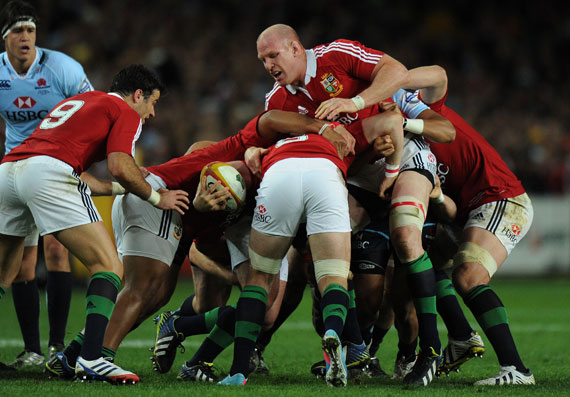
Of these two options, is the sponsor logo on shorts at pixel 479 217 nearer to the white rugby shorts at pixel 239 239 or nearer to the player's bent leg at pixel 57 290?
the white rugby shorts at pixel 239 239

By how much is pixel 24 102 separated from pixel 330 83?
266cm

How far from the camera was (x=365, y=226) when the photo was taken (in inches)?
228

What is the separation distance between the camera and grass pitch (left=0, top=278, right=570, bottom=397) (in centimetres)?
462

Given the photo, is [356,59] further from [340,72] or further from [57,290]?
[57,290]

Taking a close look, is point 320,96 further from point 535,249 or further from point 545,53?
point 545,53

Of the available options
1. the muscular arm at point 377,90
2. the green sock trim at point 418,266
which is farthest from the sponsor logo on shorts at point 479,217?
the muscular arm at point 377,90

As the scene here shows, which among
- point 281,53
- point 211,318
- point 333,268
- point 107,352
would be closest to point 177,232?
point 211,318

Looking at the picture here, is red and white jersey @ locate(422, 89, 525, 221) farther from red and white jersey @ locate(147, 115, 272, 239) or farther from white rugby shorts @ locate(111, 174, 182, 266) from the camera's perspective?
white rugby shorts @ locate(111, 174, 182, 266)

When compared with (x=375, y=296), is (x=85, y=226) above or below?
above

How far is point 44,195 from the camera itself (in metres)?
4.91

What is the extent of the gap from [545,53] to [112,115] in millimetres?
16247

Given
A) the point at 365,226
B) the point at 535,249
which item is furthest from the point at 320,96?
Result: the point at 535,249

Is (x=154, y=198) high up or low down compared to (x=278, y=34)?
down

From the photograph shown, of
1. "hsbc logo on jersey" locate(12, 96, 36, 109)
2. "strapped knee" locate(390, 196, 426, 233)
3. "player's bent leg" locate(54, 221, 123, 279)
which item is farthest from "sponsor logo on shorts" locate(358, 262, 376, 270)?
"hsbc logo on jersey" locate(12, 96, 36, 109)
